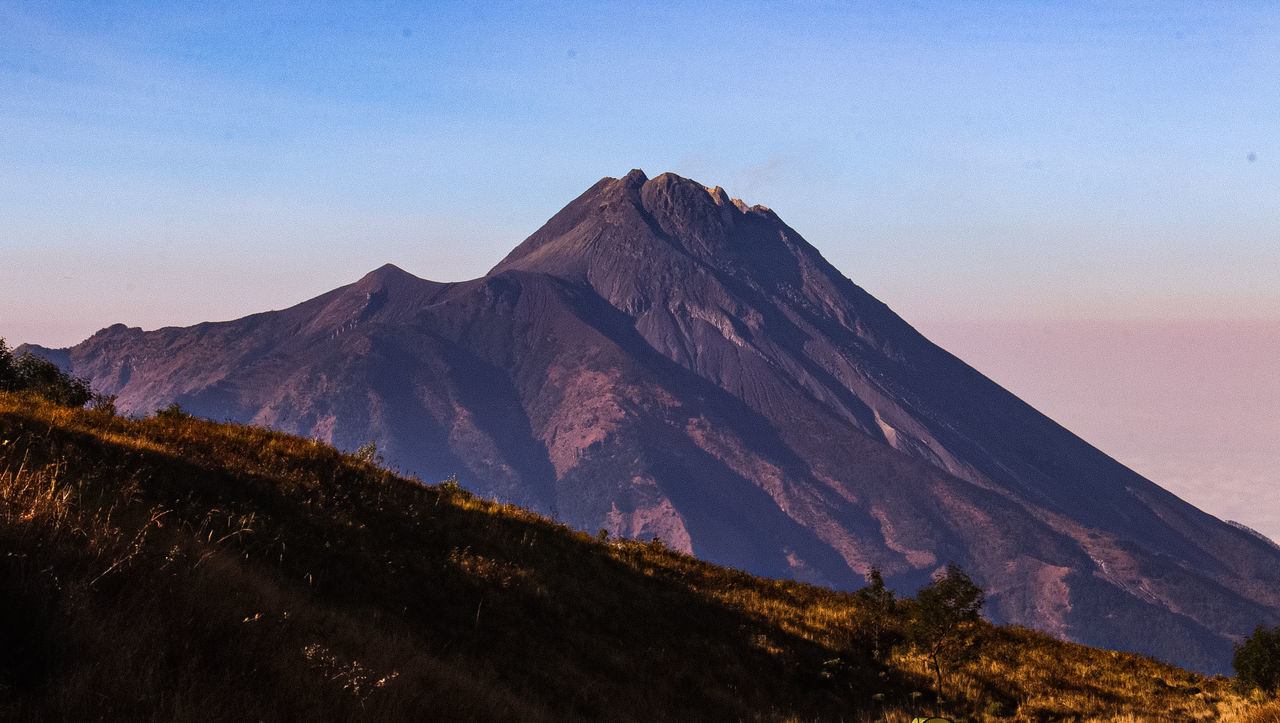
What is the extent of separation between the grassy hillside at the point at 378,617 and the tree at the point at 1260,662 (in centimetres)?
50

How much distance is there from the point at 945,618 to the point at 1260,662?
24.8 feet

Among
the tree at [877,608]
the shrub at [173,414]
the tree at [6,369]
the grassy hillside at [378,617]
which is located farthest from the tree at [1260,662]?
the tree at [6,369]

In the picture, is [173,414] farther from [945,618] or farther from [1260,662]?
[1260,662]

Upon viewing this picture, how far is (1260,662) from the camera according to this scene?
19.0 meters

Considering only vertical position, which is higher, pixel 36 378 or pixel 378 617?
pixel 36 378

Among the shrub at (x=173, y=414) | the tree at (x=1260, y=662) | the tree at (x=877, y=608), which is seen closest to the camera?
the tree at (x=877, y=608)

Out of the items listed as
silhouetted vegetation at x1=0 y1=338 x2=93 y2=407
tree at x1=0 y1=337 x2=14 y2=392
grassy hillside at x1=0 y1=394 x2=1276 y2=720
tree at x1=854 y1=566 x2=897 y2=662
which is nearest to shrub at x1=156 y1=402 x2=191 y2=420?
grassy hillside at x1=0 y1=394 x2=1276 y2=720

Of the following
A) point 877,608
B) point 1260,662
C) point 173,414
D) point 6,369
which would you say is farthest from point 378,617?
point 6,369

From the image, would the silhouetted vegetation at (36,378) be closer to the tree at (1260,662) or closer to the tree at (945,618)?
the tree at (945,618)

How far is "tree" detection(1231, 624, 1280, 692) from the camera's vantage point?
18.4 meters

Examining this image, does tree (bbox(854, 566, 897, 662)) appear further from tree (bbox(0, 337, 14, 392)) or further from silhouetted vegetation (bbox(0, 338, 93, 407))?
tree (bbox(0, 337, 14, 392))

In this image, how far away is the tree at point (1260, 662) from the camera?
60.3 ft

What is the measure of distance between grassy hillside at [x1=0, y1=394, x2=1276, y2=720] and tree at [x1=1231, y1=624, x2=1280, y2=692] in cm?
50

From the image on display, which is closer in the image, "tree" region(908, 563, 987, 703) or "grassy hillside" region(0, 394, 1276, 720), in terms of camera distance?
"grassy hillside" region(0, 394, 1276, 720)
